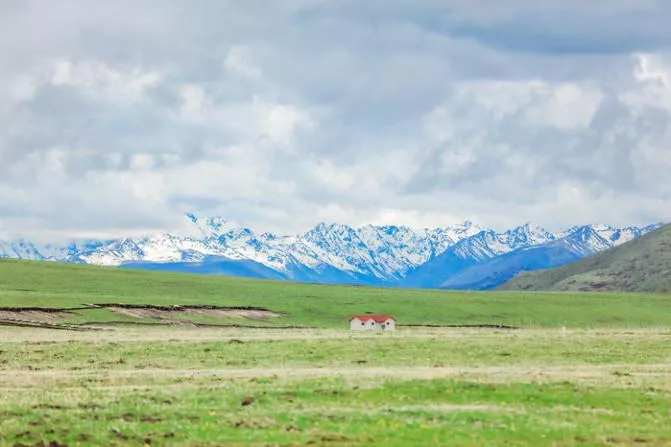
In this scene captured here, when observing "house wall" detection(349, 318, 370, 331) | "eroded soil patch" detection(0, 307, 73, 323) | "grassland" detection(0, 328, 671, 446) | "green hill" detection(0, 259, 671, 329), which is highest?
"green hill" detection(0, 259, 671, 329)

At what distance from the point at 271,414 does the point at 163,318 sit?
109 metres

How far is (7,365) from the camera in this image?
227 ft

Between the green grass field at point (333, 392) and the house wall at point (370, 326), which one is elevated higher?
the house wall at point (370, 326)

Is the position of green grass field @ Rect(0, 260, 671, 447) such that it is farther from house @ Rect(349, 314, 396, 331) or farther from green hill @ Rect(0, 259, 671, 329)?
green hill @ Rect(0, 259, 671, 329)

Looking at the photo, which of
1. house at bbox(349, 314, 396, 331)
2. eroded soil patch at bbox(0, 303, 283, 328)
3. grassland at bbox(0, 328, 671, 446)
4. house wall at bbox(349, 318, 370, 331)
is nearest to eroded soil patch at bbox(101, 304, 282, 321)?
eroded soil patch at bbox(0, 303, 283, 328)

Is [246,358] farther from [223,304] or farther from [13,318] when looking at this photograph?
[223,304]

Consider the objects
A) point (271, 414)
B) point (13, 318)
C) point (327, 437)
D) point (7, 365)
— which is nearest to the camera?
point (327, 437)

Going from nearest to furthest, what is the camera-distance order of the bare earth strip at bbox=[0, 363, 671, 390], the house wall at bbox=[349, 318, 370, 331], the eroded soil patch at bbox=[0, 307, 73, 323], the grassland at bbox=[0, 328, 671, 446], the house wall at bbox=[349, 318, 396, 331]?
the grassland at bbox=[0, 328, 671, 446], the bare earth strip at bbox=[0, 363, 671, 390], the eroded soil patch at bbox=[0, 307, 73, 323], the house wall at bbox=[349, 318, 396, 331], the house wall at bbox=[349, 318, 370, 331]

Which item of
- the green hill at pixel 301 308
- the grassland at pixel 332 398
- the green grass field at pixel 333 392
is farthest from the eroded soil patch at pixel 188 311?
the grassland at pixel 332 398

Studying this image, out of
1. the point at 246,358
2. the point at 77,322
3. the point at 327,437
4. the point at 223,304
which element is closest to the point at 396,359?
the point at 246,358

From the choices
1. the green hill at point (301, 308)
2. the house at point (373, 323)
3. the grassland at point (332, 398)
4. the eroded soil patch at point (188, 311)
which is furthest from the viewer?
the green hill at point (301, 308)

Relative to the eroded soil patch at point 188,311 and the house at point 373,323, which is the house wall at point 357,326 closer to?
the house at point 373,323

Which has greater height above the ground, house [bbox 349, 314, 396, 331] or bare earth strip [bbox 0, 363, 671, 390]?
house [bbox 349, 314, 396, 331]

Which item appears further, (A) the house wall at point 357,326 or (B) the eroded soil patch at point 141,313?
(A) the house wall at point 357,326
